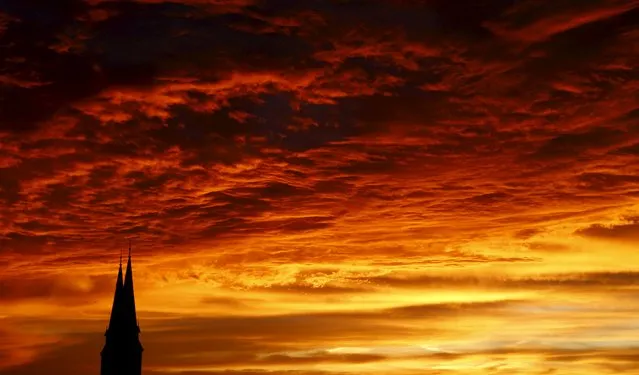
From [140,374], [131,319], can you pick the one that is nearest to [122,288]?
[131,319]

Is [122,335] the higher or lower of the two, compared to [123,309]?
lower

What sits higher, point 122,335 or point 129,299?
point 129,299

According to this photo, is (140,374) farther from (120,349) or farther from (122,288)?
(122,288)

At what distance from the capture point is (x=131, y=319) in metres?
55.2

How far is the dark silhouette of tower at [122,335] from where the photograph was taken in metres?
53.9

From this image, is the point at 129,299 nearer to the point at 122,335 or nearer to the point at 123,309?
the point at 123,309

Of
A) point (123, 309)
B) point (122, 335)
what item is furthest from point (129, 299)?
point (122, 335)

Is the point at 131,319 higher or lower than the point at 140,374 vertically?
higher

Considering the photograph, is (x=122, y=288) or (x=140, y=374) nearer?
(x=122, y=288)

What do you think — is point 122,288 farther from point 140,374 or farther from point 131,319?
point 140,374

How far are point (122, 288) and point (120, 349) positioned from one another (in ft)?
18.8

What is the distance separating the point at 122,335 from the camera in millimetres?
54938

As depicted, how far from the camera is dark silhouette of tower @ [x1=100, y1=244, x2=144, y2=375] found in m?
53.9

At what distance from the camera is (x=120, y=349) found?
5500 cm
